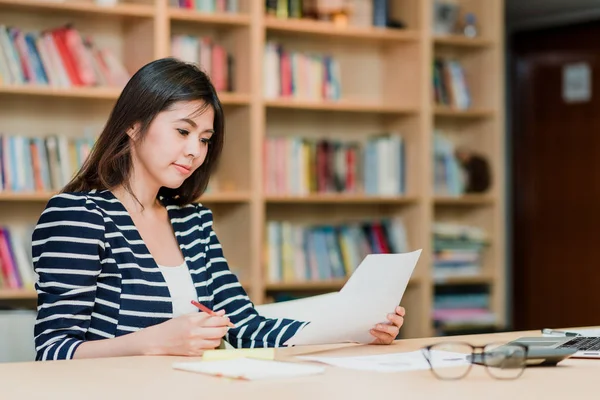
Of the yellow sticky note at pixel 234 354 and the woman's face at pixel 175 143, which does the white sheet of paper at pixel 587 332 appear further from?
the woman's face at pixel 175 143

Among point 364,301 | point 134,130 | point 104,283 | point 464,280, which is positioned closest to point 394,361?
point 364,301

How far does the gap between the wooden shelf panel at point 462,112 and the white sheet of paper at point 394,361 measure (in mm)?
3097

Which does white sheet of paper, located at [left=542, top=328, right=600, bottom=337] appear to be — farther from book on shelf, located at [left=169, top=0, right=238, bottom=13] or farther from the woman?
book on shelf, located at [left=169, top=0, right=238, bottom=13]

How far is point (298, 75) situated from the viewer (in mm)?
4648

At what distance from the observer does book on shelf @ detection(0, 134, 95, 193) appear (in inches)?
155

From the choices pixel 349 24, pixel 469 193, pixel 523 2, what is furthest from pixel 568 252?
pixel 349 24

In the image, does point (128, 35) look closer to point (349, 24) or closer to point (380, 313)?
point (349, 24)

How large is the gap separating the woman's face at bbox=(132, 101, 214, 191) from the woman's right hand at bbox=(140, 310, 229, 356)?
1.61 feet

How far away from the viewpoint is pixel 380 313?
212 cm

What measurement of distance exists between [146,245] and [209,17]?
2148 mm

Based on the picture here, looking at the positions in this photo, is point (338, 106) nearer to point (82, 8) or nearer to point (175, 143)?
point (82, 8)

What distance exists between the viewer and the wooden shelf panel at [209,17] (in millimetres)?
4207

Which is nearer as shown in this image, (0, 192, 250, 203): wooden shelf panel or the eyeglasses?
the eyeglasses

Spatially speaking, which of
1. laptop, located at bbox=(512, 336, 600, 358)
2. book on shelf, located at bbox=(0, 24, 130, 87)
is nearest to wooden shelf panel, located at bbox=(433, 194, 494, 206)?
book on shelf, located at bbox=(0, 24, 130, 87)
